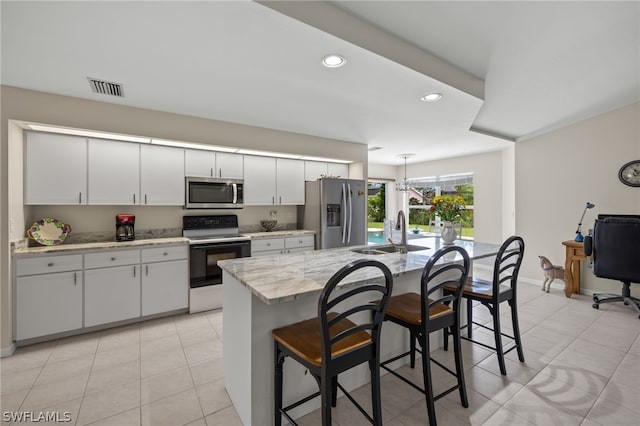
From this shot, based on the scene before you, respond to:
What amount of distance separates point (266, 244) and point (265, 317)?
8.21ft

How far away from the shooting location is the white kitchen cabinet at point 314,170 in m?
4.76

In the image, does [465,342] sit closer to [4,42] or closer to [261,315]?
[261,315]

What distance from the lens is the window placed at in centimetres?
639

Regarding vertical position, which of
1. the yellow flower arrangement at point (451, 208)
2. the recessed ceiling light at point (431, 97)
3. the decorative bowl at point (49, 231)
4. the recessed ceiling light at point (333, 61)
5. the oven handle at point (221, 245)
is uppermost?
the recessed ceiling light at point (431, 97)

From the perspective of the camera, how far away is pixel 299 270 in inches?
76.0

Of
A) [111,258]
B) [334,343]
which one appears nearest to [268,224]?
[111,258]

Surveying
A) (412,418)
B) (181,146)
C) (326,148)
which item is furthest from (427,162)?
(412,418)

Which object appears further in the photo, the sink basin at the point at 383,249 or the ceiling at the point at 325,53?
the sink basin at the point at 383,249

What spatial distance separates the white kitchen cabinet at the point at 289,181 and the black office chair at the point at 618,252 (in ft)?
13.3

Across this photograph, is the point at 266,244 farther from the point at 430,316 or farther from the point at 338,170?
the point at 430,316

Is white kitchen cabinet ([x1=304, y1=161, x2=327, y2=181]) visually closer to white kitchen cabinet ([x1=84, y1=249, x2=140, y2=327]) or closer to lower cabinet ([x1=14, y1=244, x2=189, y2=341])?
lower cabinet ([x1=14, y1=244, x2=189, y2=341])

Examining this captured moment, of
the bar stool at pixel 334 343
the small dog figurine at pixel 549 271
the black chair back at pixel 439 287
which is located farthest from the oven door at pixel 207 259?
the small dog figurine at pixel 549 271

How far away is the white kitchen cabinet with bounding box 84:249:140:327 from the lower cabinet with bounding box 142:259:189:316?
0.09 metres

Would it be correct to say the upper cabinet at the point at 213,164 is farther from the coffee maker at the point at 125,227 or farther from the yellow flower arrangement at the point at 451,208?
the yellow flower arrangement at the point at 451,208
